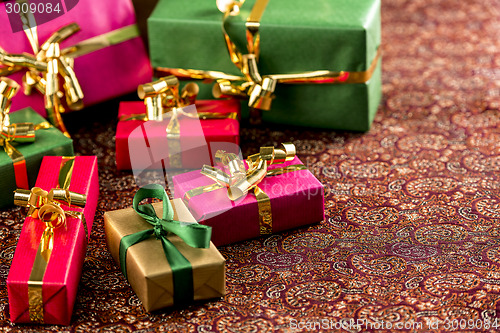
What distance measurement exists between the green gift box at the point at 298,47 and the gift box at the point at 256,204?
315 millimetres

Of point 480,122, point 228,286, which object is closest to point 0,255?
point 228,286

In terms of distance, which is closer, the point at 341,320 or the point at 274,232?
the point at 341,320

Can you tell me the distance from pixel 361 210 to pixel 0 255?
2.19 ft

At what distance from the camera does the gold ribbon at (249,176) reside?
1180 millimetres

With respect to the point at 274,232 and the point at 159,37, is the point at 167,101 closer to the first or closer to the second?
the point at 159,37

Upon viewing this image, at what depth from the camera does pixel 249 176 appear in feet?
3.88

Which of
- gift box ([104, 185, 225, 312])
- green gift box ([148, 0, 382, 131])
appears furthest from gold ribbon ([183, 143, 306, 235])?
green gift box ([148, 0, 382, 131])

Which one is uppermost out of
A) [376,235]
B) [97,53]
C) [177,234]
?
[97,53]

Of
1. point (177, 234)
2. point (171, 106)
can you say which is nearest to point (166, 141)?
point (171, 106)

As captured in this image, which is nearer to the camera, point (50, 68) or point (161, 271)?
point (161, 271)

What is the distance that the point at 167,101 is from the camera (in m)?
1.45

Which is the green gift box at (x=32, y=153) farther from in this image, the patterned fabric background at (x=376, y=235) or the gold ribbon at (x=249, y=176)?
the gold ribbon at (x=249, y=176)

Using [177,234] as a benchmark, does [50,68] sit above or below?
above

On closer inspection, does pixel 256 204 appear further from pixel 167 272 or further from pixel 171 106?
pixel 171 106
